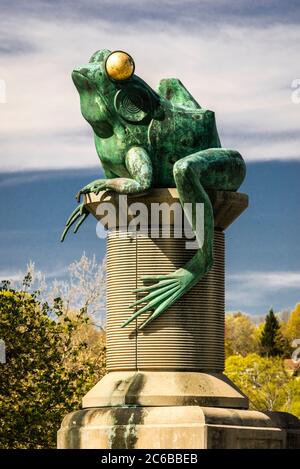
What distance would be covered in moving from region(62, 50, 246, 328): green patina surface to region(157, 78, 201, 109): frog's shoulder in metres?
0.30

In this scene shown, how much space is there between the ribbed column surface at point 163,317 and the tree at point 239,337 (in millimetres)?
67591

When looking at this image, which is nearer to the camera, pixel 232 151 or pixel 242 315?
pixel 232 151

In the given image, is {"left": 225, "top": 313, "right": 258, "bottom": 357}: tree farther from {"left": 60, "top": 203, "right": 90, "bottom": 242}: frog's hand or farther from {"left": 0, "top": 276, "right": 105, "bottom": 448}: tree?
{"left": 60, "top": 203, "right": 90, "bottom": 242}: frog's hand

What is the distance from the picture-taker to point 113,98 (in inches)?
714

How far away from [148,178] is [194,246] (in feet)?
3.76

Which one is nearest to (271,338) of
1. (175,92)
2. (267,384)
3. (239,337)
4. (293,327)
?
(239,337)

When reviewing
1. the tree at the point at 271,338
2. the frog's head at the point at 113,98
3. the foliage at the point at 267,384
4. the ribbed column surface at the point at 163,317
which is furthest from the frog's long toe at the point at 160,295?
the tree at the point at 271,338

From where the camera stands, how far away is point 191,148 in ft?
59.5

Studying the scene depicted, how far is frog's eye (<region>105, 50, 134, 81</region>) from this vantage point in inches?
695

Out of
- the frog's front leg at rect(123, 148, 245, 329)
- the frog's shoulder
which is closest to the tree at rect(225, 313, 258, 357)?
the frog's shoulder

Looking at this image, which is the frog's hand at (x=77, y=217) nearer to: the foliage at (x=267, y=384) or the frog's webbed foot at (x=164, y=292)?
the frog's webbed foot at (x=164, y=292)

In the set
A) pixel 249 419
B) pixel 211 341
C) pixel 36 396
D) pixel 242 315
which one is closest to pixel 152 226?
pixel 211 341

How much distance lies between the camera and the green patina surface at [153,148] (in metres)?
17.6
